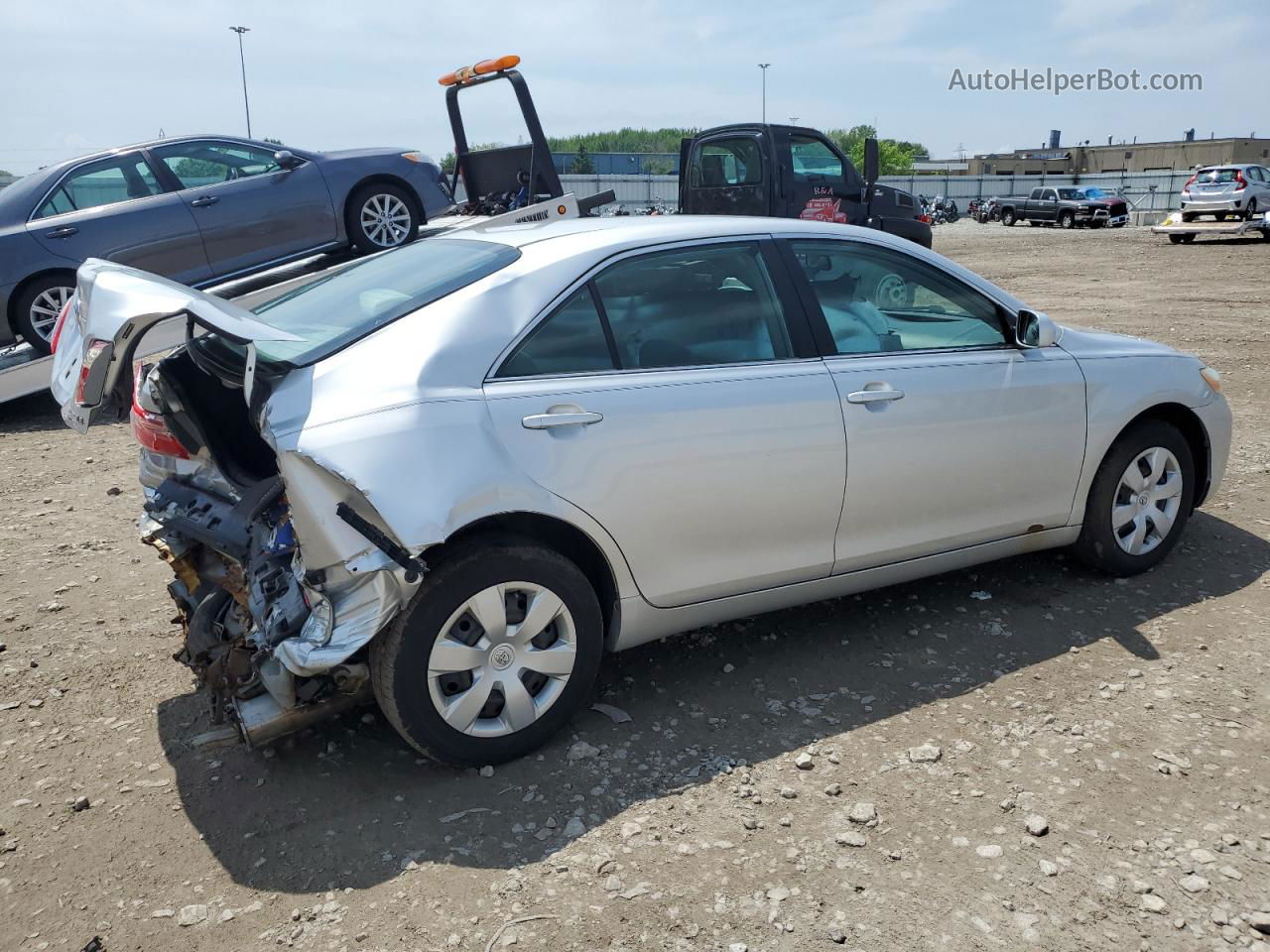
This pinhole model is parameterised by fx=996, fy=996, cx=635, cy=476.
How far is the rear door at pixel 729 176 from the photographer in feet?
35.9

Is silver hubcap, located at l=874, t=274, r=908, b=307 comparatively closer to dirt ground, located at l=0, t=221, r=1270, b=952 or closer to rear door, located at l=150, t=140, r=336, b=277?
dirt ground, located at l=0, t=221, r=1270, b=952

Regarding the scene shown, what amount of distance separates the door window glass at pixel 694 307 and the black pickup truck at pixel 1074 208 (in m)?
37.7

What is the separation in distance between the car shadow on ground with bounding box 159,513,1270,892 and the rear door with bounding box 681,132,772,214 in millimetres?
7144

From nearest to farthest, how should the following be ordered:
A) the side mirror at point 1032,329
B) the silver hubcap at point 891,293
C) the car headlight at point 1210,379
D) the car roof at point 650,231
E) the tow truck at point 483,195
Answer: the car roof at point 650,231, the silver hubcap at point 891,293, the side mirror at point 1032,329, the car headlight at point 1210,379, the tow truck at point 483,195

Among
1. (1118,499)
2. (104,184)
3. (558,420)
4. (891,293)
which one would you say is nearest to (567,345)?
(558,420)

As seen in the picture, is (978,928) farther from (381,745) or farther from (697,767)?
(381,745)

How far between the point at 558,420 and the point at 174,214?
6879mm

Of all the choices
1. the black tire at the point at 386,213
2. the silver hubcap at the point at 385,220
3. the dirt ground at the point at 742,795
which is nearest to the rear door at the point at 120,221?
the black tire at the point at 386,213

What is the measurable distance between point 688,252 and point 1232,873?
253 cm

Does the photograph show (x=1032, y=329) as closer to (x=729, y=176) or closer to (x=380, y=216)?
(x=380, y=216)

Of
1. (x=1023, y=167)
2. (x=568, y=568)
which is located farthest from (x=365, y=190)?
(x=1023, y=167)

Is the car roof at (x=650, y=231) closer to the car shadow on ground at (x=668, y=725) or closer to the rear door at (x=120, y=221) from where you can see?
the car shadow on ground at (x=668, y=725)

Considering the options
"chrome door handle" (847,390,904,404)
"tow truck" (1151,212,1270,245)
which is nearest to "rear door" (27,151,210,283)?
"chrome door handle" (847,390,904,404)

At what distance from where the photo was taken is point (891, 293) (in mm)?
4004
